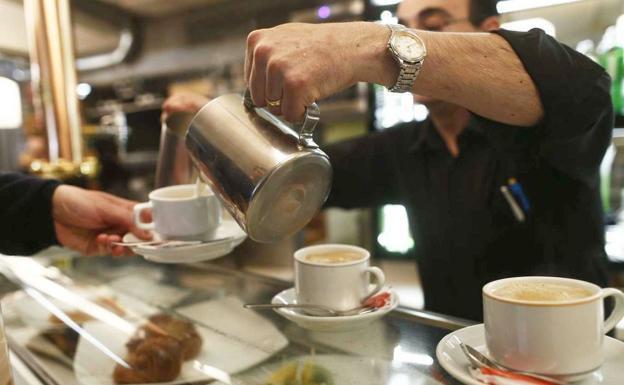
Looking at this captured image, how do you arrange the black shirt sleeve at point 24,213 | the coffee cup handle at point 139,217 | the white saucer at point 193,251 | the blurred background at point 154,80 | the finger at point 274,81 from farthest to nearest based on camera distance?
the blurred background at point 154,80, the black shirt sleeve at point 24,213, the coffee cup handle at point 139,217, the white saucer at point 193,251, the finger at point 274,81

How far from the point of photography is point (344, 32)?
2.15 ft

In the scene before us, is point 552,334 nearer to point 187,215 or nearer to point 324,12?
point 187,215

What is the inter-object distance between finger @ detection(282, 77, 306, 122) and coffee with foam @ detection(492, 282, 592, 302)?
1.03 ft

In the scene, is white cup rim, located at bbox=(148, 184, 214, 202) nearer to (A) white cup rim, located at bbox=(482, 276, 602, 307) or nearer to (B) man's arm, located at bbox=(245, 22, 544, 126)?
(B) man's arm, located at bbox=(245, 22, 544, 126)

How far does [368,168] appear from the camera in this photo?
1.61 meters

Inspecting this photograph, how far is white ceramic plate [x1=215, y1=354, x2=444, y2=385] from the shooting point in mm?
596

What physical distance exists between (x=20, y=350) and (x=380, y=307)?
58 centimetres

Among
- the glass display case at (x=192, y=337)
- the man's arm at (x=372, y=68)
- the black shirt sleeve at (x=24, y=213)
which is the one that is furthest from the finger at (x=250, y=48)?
the black shirt sleeve at (x=24, y=213)

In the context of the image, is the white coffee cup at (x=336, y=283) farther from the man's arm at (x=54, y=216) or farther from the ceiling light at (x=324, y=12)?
the ceiling light at (x=324, y=12)

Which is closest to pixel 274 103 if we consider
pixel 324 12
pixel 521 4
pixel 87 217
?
pixel 87 217

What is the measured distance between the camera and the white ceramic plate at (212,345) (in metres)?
0.68

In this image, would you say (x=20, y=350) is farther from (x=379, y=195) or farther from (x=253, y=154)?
(x=379, y=195)

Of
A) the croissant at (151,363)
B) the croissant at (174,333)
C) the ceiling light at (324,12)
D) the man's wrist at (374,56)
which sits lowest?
the croissant at (174,333)

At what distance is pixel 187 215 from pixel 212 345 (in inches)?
10.2
